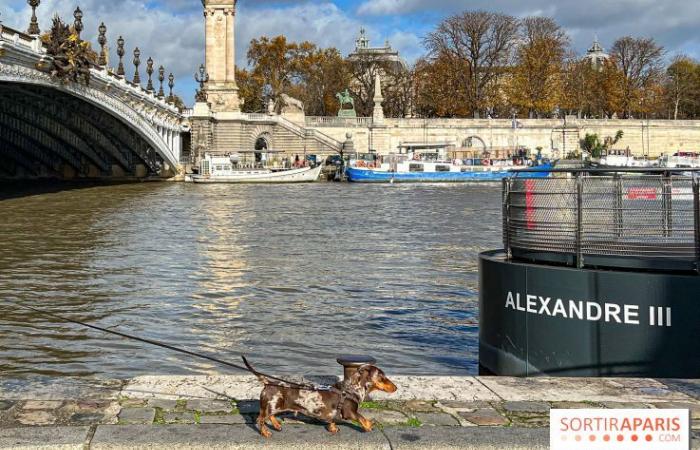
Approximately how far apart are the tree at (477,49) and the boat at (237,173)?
2652cm

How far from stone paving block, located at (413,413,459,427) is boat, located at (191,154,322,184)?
57.8 metres

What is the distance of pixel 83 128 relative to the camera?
169 feet

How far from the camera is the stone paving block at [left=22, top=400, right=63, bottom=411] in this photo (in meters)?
5.98

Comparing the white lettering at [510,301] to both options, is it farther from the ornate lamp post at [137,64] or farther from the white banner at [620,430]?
the ornate lamp post at [137,64]

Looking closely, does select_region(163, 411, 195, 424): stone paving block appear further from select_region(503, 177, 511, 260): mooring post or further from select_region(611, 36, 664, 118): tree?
select_region(611, 36, 664, 118): tree

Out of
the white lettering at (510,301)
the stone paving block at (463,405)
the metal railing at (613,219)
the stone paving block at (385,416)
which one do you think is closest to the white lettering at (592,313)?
the metal railing at (613,219)

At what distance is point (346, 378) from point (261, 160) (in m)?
66.6

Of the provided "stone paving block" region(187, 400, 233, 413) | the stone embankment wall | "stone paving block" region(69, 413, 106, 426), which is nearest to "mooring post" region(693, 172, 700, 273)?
"stone paving block" region(187, 400, 233, 413)

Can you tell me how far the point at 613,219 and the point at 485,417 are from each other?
3201 millimetres

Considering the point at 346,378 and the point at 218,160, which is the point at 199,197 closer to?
the point at 218,160

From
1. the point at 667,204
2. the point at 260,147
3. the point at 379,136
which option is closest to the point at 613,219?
the point at 667,204

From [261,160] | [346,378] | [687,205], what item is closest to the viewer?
[346,378]

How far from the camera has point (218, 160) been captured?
65.2 m

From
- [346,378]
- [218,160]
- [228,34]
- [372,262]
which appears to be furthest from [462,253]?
[228,34]
